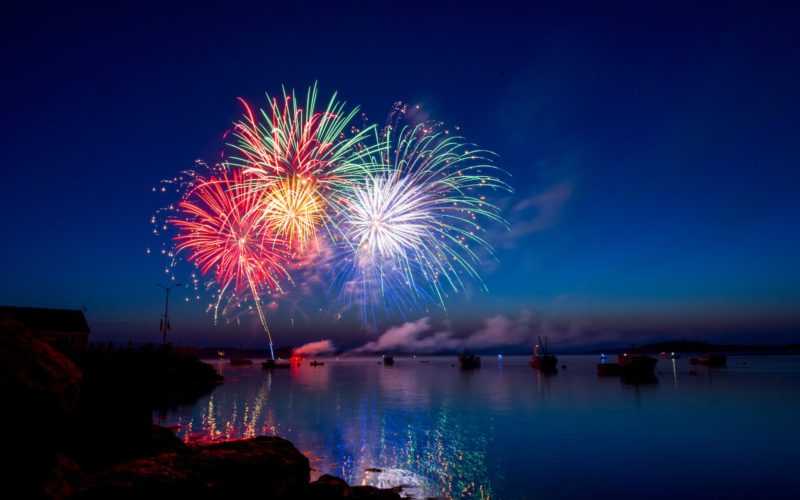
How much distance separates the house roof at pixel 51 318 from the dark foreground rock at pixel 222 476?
6809 centimetres

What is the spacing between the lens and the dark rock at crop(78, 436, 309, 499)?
31.9 feet

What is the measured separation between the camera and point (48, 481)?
10273 mm

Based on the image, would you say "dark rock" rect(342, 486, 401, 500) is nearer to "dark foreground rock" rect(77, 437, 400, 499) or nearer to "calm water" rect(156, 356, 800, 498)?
"dark foreground rock" rect(77, 437, 400, 499)

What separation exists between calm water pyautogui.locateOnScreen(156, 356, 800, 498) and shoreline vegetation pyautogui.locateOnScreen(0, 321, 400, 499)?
11.7 meters

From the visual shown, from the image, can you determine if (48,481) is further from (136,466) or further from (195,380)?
(195,380)

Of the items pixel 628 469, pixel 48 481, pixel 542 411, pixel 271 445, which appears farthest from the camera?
pixel 542 411

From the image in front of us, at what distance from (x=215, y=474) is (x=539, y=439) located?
34846mm

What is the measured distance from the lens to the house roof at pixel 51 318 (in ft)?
215

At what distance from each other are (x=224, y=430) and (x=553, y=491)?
28.0 m

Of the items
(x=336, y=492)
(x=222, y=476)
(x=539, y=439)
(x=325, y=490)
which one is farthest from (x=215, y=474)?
(x=539, y=439)

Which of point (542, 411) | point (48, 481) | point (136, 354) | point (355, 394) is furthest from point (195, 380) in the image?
point (48, 481)

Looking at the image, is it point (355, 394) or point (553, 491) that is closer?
point (553, 491)

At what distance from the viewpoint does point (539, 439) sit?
40.5 metres

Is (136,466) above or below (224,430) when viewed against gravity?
above
